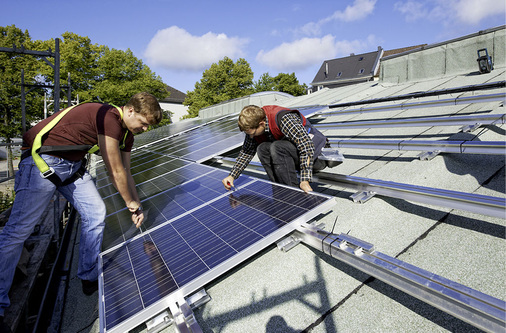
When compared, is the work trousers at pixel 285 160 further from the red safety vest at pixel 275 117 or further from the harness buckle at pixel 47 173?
the harness buckle at pixel 47 173

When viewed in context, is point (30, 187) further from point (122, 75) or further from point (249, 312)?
point (122, 75)

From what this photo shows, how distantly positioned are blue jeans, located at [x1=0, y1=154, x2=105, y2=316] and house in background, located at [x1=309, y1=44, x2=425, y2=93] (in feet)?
195

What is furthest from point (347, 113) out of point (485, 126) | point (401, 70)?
point (401, 70)

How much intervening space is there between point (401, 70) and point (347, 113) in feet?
15.3

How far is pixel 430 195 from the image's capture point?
266cm

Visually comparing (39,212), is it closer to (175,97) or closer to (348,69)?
(175,97)

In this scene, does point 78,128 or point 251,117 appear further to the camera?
point 251,117

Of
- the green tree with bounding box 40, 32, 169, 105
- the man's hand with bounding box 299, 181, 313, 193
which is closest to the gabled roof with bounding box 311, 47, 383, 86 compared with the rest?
the green tree with bounding box 40, 32, 169, 105

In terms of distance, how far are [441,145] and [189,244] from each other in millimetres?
3304

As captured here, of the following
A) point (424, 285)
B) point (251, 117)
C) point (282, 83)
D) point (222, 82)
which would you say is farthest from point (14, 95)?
point (282, 83)

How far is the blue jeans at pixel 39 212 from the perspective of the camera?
2.72 metres

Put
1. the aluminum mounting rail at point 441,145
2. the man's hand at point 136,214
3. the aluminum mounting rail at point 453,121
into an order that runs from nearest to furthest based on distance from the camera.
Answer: the aluminum mounting rail at point 441,145 → the man's hand at point 136,214 → the aluminum mounting rail at point 453,121

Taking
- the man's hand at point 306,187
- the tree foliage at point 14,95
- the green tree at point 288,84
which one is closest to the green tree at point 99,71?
the tree foliage at point 14,95

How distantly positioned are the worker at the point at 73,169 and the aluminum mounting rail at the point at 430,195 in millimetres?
2382
